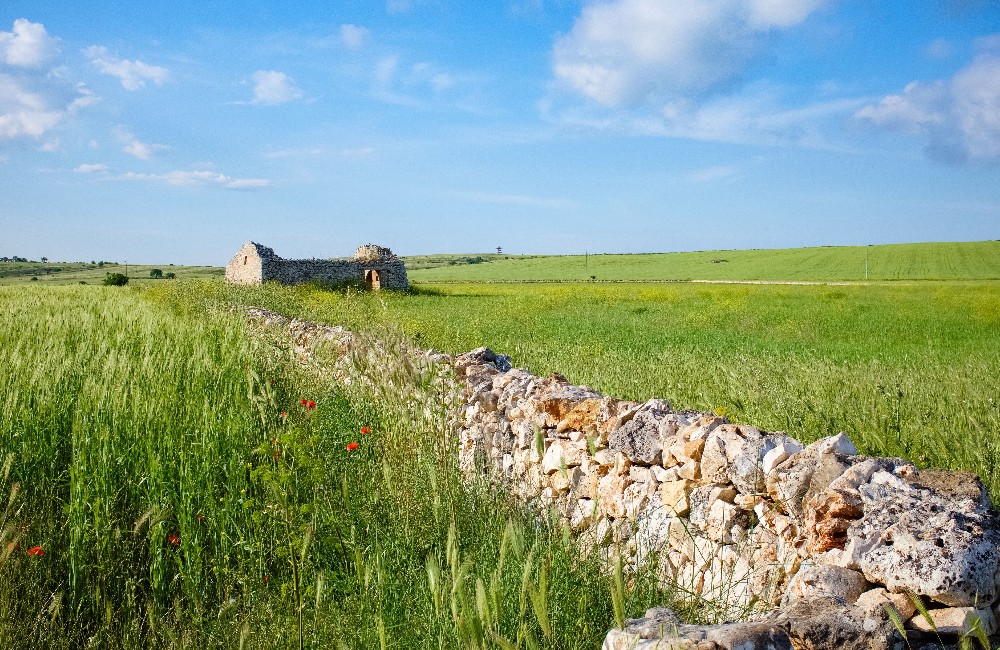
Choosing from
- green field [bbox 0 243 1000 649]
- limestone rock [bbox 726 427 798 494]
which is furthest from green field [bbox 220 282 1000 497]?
limestone rock [bbox 726 427 798 494]

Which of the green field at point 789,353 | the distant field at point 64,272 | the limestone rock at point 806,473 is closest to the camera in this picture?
the limestone rock at point 806,473

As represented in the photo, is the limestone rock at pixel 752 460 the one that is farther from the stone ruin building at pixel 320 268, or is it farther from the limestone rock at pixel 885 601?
the stone ruin building at pixel 320 268

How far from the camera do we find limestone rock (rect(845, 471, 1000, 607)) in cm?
217

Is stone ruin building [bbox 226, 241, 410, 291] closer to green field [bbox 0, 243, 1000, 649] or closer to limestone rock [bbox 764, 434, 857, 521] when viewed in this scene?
green field [bbox 0, 243, 1000, 649]

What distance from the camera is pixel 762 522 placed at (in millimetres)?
3104

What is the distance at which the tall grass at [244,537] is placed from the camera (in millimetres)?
2535

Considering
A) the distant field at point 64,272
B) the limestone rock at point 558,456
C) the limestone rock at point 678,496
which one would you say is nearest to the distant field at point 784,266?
the distant field at point 64,272

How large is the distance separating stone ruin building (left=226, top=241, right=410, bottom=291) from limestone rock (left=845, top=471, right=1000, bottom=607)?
31.4 metres

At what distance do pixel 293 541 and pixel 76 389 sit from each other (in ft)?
11.0

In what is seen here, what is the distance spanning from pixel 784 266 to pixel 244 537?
2973 inches

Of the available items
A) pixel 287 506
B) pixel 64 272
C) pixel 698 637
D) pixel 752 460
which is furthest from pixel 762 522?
pixel 64 272

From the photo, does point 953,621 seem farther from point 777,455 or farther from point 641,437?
point 641,437

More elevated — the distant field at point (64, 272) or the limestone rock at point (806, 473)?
the distant field at point (64, 272)

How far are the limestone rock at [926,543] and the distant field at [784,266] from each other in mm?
59955
